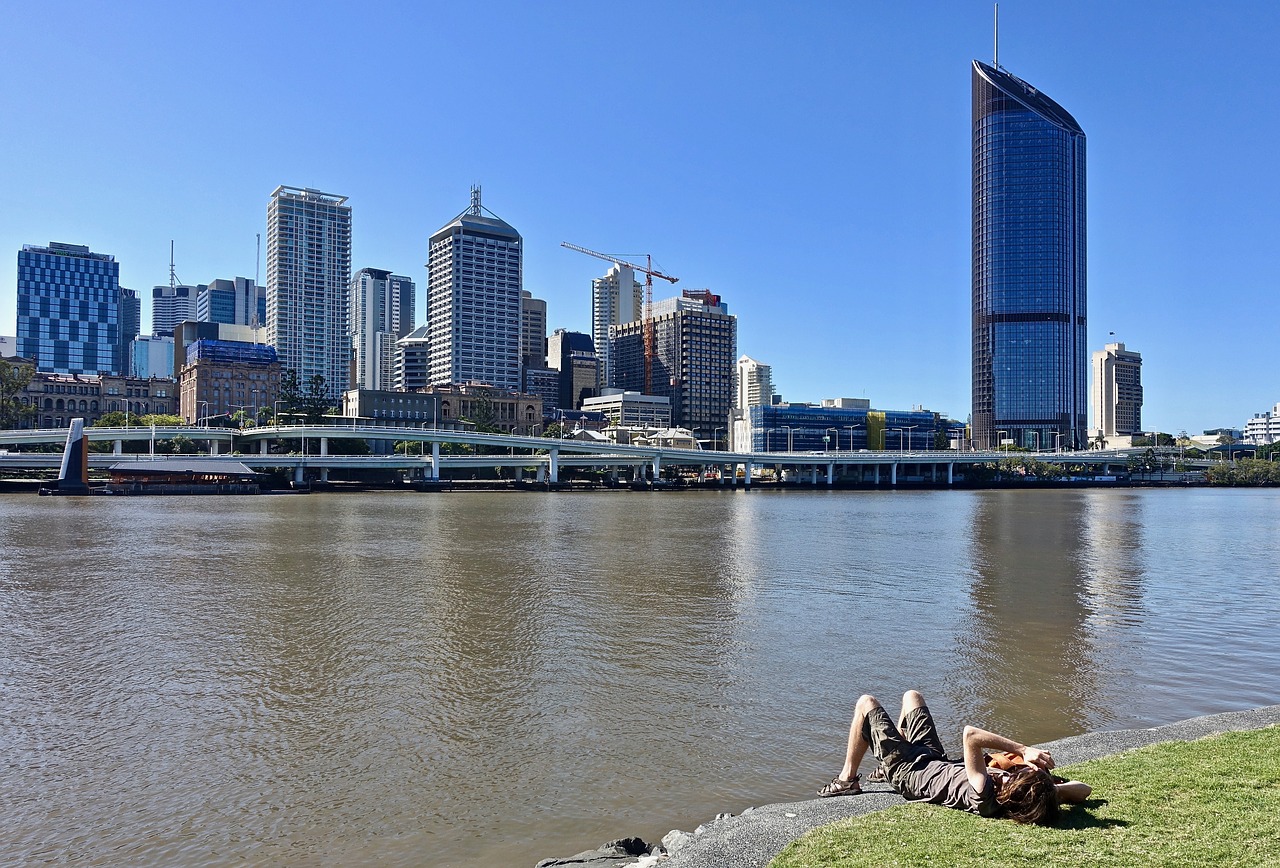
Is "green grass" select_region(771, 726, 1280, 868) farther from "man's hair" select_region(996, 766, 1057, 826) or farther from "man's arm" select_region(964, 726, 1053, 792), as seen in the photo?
"man's arm" select_region(964, 726, 1053, 792)

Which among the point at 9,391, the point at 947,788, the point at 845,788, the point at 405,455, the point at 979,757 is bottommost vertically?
the point at 845,788

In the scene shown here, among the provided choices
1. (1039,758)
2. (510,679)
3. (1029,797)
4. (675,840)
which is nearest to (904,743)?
(1039,758)

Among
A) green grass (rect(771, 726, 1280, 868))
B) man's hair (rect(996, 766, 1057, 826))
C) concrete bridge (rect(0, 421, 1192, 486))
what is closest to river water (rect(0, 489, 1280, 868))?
green grass (rect(771, 726, 1280, 868))

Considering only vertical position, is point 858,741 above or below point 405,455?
below

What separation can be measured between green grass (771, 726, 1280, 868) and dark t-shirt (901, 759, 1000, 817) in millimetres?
193

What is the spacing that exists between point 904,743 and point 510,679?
10.3 meters

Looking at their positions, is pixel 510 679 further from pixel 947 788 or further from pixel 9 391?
pixel 9 391

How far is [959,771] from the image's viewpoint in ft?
31.8

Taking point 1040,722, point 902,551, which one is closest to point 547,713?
point 1040,722

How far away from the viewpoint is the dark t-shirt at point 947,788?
9.16 meters

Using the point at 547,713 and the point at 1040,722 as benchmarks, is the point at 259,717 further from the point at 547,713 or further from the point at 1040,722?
the point at 1040,722

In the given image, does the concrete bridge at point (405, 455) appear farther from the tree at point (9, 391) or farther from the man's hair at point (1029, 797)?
the man's hair at point (1029, 797)

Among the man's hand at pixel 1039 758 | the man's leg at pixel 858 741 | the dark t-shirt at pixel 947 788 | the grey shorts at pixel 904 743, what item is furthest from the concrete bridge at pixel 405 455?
the man's hand at pixel 1039 758

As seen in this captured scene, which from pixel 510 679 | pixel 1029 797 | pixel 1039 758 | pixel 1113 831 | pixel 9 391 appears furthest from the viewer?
pixel 9 391
